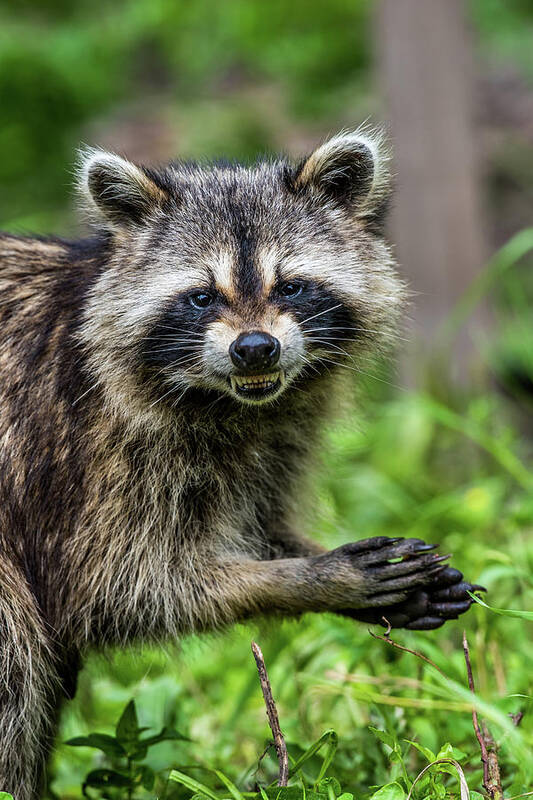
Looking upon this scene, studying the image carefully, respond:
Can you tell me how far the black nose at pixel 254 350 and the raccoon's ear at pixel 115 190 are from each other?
70 cm

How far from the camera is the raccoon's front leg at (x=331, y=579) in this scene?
3283mm

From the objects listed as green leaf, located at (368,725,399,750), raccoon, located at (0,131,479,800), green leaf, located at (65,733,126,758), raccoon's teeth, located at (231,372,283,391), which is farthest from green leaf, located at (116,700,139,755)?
Result: raccoon's teeth, located at (231,372,283,391)

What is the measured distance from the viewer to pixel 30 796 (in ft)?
11.2

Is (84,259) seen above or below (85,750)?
above

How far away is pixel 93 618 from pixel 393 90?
5732 mm

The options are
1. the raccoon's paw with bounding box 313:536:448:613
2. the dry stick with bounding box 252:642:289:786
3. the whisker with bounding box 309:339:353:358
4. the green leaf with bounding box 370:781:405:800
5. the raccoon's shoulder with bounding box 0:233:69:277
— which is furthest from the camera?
the raccoon's shoulder with bounding box 0:233:69:277

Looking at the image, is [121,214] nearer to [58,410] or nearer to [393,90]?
Result: [58,410]

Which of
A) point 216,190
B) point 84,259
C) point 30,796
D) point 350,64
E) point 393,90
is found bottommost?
point 30,796

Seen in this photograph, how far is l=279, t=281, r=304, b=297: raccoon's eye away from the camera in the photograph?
3.31 m

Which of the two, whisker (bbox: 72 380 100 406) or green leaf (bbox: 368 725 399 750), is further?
whisker (bbox: 72 380 100 406)

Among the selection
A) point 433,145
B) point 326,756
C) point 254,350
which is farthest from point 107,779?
point 433,145

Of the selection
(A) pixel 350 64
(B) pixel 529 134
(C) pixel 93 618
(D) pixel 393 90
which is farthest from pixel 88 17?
(C) pixel 93 618

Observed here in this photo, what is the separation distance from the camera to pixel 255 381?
10.4 ft

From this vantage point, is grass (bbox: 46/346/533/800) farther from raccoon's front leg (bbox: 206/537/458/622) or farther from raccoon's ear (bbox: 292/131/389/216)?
raccoon's ear (bbox: 292/131/389/216)
